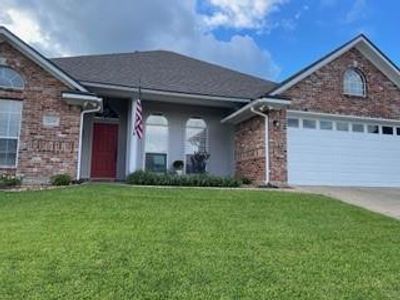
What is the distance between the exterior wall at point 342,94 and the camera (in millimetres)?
15703

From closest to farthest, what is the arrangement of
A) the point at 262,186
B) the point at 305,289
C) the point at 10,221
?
the point at 305,289 → the point at 10,221 → the point at 262,186

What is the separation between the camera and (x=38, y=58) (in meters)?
13.7

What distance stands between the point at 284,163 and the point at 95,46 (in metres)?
17.2

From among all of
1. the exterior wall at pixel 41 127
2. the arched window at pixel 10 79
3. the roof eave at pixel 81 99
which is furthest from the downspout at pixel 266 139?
the arched window at pixel 10 79

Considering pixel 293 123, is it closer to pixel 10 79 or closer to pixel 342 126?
pixel 342 126

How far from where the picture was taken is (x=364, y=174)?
52.9ft

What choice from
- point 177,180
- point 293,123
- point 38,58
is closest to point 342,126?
point 293,123

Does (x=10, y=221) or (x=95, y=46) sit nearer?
(x=10, y=221)

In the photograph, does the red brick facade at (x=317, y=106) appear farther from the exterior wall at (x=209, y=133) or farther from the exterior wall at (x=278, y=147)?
the exterior wall at (x=209, y=133)

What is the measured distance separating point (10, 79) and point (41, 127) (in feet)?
6.14

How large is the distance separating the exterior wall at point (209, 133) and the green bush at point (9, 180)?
476 cm

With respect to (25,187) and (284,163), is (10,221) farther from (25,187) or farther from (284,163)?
(284,163)

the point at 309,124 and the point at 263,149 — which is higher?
the point at 309,124

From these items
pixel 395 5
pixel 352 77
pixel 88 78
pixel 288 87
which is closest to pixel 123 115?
pixel 88 78
